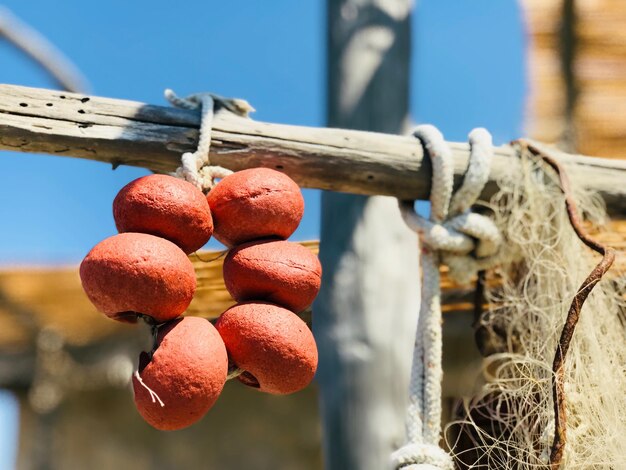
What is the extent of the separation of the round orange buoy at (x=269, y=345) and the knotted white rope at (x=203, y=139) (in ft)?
0.81

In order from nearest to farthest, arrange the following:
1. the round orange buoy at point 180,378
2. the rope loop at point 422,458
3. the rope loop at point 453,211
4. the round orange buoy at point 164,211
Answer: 1. the round orange buoy at point 180,378
2. the round orange buoy at point 164,211
3. the rope loop at point 422,458
4. the rope loop at point 453,211

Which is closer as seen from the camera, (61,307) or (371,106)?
(371,106)

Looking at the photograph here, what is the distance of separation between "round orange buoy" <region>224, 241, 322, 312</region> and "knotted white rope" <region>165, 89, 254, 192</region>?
0.54 feet

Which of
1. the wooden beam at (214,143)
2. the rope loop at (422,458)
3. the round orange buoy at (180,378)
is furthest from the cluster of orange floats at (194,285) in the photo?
the rope loop at (422,458)

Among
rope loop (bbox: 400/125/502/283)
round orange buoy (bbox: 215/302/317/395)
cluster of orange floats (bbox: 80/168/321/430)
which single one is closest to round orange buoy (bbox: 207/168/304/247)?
cluster of orange floats (bbox: 80/168/321/430)

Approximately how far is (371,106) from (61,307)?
164cm

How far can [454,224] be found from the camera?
151cm

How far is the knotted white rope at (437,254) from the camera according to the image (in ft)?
4.52

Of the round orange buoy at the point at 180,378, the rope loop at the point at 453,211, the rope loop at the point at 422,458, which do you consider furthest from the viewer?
the rope loop at the point at 453,211

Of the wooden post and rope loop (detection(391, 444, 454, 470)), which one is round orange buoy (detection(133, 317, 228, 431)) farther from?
the wooden post

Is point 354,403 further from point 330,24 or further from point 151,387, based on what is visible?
point 330,24

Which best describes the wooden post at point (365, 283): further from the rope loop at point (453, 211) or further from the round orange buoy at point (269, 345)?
the round orange buoy at point (269, 345)

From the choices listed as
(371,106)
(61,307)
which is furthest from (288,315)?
→ (61,307)

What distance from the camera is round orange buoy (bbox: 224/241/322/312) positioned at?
1.05 meters
